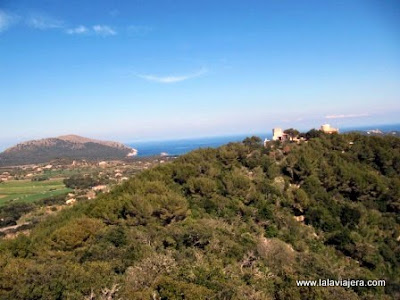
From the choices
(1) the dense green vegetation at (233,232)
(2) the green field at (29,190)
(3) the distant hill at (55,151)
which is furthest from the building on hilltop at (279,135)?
(3) the distant hill at (55,151)

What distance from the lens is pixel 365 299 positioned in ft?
55.9

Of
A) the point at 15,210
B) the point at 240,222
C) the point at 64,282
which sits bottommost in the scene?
the point at 15,210

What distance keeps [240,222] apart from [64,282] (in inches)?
587

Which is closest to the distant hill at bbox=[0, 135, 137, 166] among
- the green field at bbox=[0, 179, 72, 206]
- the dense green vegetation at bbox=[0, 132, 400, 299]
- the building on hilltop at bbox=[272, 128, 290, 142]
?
the green field at bbox=[0, 179, 72, 206]

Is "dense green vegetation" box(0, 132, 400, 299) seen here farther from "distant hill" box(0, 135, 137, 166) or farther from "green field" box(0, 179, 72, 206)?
"distant hill" box(0, 135, 137, 166)

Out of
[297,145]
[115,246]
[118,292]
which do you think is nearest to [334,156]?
[297,145]

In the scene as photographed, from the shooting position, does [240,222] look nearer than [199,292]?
No

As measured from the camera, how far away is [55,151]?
160 m

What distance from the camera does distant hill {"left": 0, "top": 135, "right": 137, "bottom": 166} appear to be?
138100mm

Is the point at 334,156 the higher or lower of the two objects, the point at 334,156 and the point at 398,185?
the higher

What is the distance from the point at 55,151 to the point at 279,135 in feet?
436

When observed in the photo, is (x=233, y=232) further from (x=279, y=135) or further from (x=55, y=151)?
(x=55, y=151)

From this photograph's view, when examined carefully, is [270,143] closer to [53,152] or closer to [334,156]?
[334,156]

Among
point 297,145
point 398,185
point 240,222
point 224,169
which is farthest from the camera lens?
point 297,145
